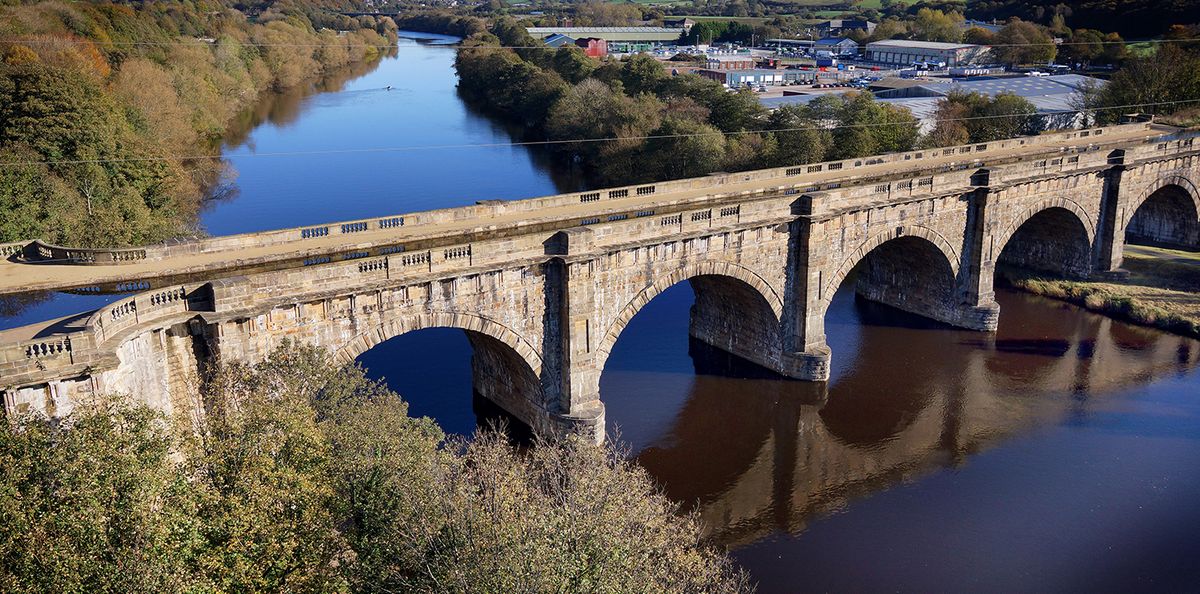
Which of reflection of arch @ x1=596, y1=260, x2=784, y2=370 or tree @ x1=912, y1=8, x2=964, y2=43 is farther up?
tree @ x1=912, y1=8, x2=964, y2=43

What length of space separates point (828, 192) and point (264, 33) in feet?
343

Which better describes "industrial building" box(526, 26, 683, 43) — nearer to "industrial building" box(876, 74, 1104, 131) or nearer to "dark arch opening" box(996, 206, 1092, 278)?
"industrial building" box(876, 74, 1104, 131)

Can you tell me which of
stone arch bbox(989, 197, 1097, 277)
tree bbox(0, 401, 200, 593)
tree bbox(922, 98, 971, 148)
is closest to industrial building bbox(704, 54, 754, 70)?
tree bbox(922, 98, 971, 148)

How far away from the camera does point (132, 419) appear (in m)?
13.8

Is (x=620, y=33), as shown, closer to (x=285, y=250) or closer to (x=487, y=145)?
(x=487, y=145)

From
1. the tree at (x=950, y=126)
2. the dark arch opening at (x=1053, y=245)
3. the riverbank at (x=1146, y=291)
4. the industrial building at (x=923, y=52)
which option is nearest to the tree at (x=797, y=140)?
the tree at (x=950, y=126)

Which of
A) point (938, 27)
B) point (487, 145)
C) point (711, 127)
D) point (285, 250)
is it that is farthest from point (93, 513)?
point (938, 27)

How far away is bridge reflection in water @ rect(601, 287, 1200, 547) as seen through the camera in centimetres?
2745

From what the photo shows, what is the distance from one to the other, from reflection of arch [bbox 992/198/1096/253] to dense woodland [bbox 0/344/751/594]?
27595mm

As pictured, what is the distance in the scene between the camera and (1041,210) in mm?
41562

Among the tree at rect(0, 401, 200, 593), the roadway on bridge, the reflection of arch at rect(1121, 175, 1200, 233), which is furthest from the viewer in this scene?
the reflection of arch at rect(1121, 175, 1200, 233)

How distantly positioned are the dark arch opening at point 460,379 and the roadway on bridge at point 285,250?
3.78m

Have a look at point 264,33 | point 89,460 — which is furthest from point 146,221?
point 264,33

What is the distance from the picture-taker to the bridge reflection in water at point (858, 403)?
→ 90.1ft
